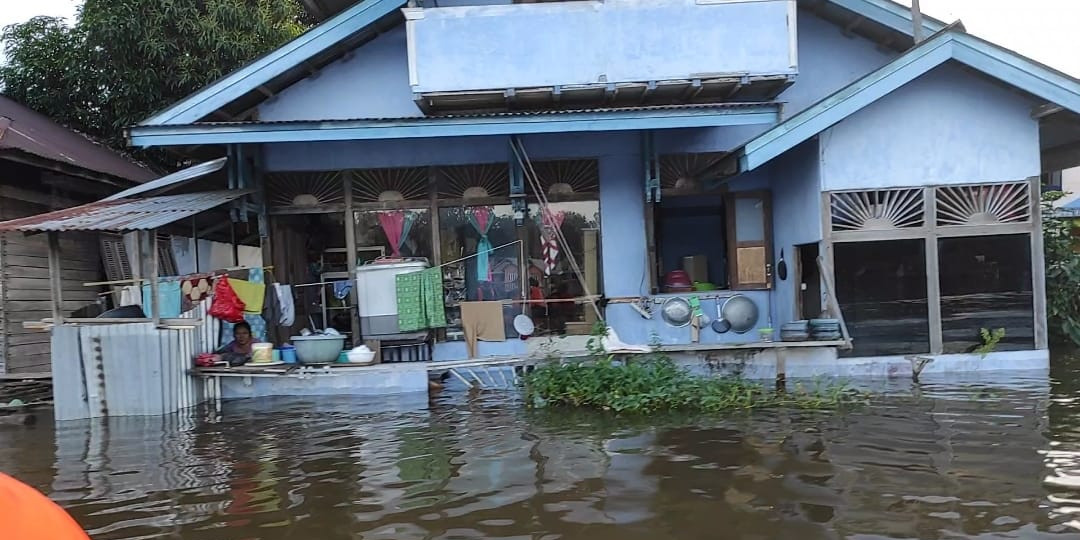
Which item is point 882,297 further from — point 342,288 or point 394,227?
point 342,288

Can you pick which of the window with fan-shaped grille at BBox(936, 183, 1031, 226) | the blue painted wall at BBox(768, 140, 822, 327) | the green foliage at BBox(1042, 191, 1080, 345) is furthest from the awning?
the green foliage at BBox(1042, 191, 1080, 345)

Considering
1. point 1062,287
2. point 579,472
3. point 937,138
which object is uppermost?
point 937,138

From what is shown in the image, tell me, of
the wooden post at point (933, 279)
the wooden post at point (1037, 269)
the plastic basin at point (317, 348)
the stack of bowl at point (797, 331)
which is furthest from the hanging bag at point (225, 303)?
the wooden post at point (1037, 269)

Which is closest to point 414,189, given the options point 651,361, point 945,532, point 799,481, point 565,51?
point 565,51

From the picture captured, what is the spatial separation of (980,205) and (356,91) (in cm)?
908

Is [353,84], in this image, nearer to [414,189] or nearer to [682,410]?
[414,189]

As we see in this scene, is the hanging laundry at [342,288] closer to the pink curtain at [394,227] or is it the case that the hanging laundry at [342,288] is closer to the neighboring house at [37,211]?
the pink curtain at [394,227]

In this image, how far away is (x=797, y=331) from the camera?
34.4 ft

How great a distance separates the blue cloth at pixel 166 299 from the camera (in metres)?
10.0

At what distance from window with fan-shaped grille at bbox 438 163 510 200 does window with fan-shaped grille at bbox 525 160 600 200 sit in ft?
1.40

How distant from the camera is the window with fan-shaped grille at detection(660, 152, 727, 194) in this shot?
1226 centimetres

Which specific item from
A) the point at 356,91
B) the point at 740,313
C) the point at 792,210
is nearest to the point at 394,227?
the point at 356,91

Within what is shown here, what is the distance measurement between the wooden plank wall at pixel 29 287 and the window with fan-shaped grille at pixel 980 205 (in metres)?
13.4

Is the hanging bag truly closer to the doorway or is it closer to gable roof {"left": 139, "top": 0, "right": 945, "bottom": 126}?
gable roof {"left": 139, "top": 0, "right": 945, "bottom": 126}
